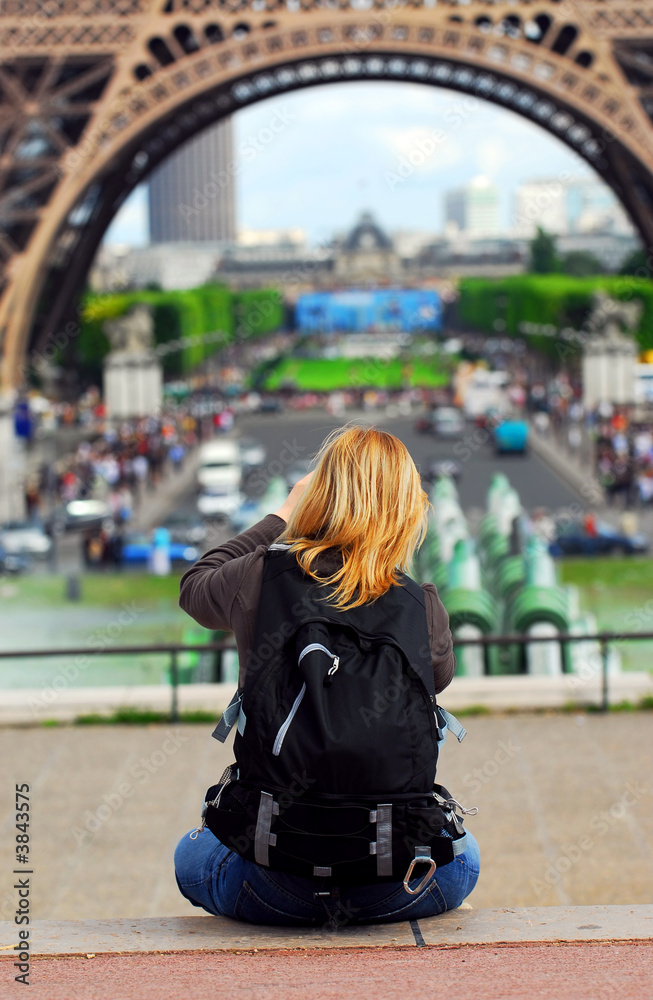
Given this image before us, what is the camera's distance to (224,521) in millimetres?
28891

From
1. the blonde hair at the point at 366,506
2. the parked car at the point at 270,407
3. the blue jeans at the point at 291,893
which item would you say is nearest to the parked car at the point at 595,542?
the blue jeans at the point at 291,893

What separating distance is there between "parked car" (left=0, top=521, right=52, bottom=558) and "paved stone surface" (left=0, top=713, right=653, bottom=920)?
1739 cm

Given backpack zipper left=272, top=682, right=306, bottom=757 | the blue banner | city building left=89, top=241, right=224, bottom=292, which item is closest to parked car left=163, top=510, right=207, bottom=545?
backpack zipper left=272, top=682, right=306, bottom=757

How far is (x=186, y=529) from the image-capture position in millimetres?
25359

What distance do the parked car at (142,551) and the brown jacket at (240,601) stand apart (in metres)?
19.5

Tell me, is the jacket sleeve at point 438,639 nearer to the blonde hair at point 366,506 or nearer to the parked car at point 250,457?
the blonde hair at point 366,506

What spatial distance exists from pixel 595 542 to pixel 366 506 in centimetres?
2048

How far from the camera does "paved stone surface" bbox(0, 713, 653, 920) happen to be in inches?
219

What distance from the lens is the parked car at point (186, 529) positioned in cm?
2484

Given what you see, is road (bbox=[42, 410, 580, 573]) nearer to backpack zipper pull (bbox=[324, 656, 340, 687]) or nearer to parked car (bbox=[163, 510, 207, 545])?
parked car (bbox=[163, 510, 207, 545])

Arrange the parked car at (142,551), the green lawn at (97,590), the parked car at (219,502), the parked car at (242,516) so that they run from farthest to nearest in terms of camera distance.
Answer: the parked car at (219,502) < the parked car at (242,516) < the parked car at (142,551) < the green lawn at (97,590)

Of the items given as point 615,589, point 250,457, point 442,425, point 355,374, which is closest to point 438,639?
point 615,589

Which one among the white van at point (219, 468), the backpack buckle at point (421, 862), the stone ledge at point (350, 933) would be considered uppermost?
the backpack buckle at point (421, 862)

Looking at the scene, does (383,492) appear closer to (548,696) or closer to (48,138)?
(548,696)
